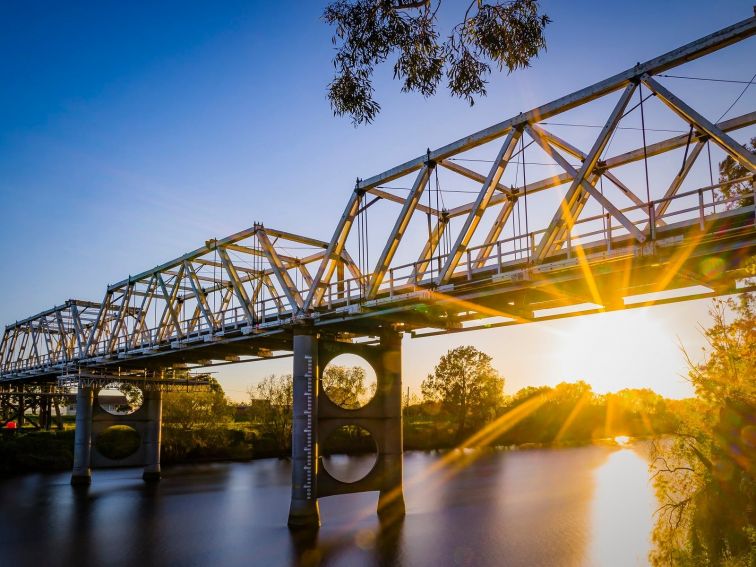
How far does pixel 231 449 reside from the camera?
2874 inches

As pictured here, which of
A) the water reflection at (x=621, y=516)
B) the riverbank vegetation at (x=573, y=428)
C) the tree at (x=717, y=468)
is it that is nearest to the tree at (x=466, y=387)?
the riverbank vegetation at (x=573, y=428)

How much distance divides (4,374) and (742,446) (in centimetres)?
9301

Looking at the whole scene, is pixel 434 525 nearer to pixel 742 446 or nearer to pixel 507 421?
pixel 742 446

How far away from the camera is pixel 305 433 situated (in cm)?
3144

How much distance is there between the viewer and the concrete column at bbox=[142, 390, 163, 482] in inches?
2257

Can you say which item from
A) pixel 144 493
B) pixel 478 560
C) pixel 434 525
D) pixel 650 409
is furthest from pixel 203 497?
pixel 650 409

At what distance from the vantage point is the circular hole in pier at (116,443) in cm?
6812

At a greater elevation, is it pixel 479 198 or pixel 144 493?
pixel 479 198

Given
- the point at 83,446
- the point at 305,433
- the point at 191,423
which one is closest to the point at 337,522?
the point at 305,433

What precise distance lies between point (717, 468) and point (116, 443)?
64660 millimetres

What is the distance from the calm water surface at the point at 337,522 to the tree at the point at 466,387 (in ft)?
104

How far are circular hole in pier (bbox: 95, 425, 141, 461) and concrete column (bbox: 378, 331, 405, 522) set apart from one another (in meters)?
41.8

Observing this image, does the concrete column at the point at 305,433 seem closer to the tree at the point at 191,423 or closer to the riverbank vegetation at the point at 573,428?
the riverbank vegetation at the point at 573,428

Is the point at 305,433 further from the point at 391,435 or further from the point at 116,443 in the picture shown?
the point at 116,443
